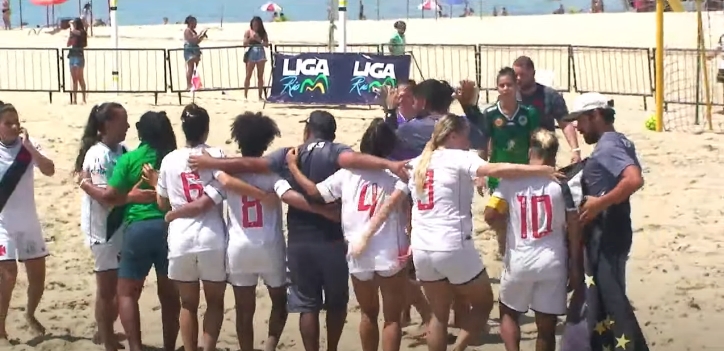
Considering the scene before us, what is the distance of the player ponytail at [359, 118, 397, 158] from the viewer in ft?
20.0

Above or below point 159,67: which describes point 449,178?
below

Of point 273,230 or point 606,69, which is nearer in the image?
point 273,230

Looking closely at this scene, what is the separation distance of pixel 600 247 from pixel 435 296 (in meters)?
0.91

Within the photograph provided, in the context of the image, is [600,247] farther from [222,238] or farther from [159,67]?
[159,67]

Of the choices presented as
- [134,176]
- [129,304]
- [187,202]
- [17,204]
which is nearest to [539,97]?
[187,202]

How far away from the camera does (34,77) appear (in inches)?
883

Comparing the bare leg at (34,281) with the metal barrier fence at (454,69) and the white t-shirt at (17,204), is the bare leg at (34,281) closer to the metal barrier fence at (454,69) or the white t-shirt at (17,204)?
the white t-shirt at (17,204)

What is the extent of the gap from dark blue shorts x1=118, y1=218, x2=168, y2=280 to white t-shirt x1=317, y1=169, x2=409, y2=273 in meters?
1.09

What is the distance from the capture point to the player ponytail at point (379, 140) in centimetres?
610

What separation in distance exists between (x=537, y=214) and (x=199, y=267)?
1.89m

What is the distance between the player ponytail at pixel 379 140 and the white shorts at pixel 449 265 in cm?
58

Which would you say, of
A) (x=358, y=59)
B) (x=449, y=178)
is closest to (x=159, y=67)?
(x=358, y=59)

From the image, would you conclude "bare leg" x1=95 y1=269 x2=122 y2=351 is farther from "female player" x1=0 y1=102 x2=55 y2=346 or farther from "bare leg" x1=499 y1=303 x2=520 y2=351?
"bare leg" x1=499 y1=303 x2=520 y2=351

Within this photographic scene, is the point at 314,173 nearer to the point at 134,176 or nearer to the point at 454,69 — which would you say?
the point at 134,176
